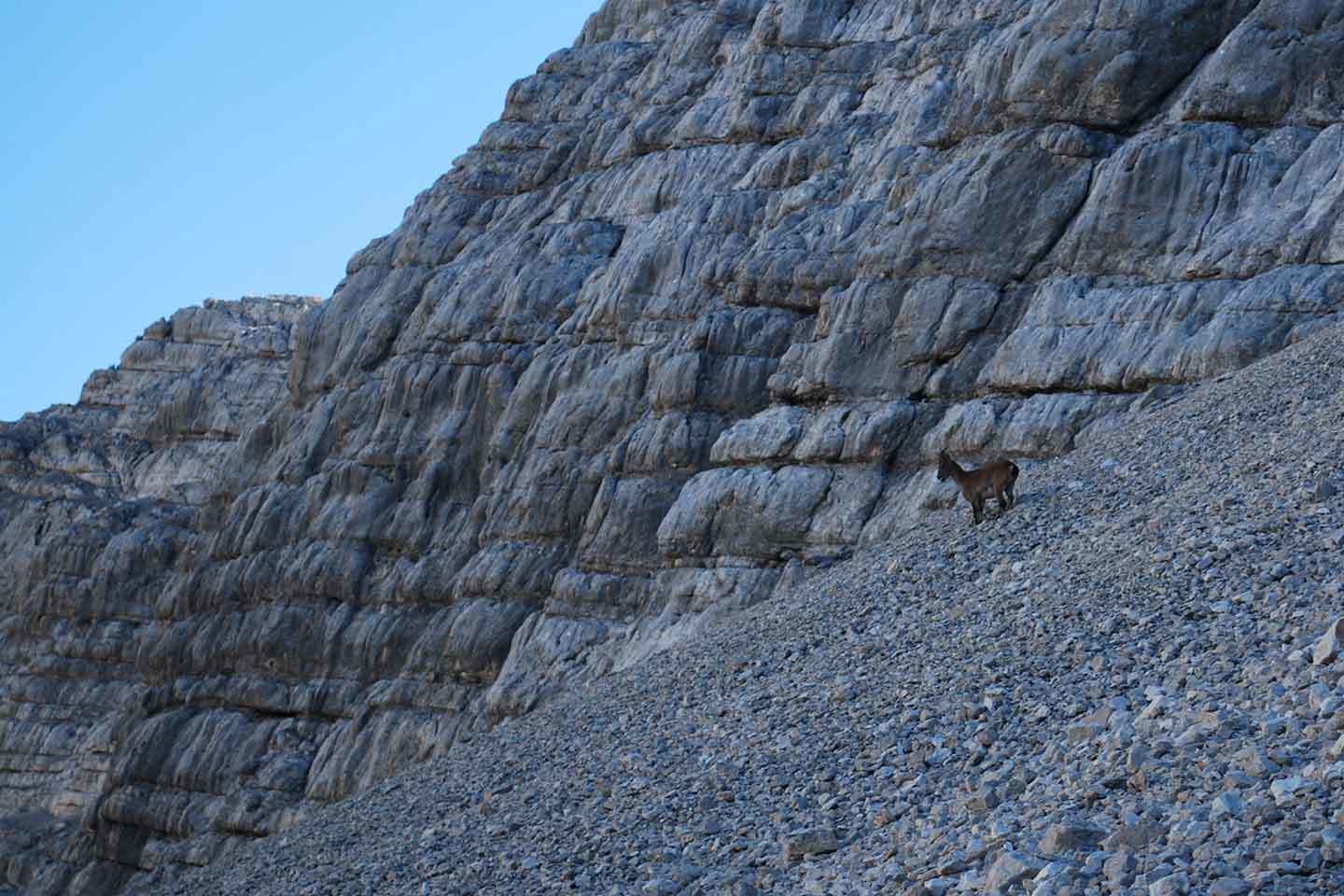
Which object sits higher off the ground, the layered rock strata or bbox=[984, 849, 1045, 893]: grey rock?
the layered rock strata

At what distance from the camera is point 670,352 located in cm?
5172

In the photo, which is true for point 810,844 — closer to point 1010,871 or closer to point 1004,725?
point 1004,725

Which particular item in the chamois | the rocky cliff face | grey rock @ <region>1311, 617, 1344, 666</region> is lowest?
grey rock @ <region>1311, 617, 1344, 666</region>

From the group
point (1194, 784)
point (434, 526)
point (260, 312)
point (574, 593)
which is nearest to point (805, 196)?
point (574, 593)

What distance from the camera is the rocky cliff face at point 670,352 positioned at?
40750mm

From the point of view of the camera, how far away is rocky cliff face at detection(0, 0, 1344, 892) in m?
40.8

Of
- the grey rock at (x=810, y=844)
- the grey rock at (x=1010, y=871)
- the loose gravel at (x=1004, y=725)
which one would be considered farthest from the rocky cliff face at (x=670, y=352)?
the grey rock at (x=1010, y=871)

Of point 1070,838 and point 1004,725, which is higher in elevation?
point 1004,725

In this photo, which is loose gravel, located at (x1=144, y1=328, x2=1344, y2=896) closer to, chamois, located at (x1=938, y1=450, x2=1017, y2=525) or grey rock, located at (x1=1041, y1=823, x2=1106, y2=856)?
grey rock, located at (x1=1041, y1=823, x2=1106, y2=856)

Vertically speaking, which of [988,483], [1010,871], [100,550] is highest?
[100,550]

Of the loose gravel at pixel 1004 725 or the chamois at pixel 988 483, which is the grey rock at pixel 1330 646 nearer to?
the loose gravel at pixel 1004 725

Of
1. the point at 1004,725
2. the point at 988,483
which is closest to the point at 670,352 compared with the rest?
the point at 988,483

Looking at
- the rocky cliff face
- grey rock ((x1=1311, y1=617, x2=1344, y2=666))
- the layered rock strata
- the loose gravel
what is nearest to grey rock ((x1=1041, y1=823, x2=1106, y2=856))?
the loose gravel

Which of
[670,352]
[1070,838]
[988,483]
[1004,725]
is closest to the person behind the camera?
[1070,838]
